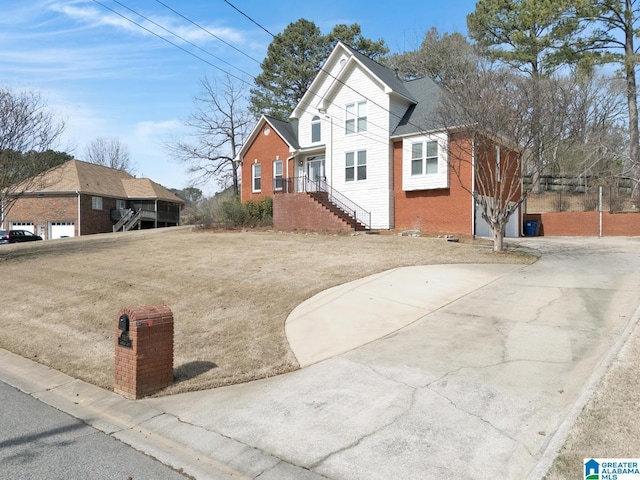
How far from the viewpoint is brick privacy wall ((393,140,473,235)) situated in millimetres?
20047

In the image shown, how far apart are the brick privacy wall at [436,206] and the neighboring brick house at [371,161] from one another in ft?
0.15

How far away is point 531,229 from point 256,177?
1709cm

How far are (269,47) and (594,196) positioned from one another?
3059 centimetres

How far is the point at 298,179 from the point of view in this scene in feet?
86.6

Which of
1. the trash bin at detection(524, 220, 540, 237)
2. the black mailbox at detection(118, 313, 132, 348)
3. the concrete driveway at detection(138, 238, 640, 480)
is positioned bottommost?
the concrete driveway at detection(138, 238, 640, 480)

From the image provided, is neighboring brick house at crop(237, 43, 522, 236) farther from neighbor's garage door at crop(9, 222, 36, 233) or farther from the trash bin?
neighbor's garage door at crop(9, 222, 36, 233)

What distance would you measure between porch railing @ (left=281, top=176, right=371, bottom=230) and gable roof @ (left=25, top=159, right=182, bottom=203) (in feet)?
79.9

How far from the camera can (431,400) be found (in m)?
4.66

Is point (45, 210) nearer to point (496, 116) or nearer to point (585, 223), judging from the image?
point (496, 116)

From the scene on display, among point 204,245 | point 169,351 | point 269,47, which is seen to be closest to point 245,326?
point 169,351

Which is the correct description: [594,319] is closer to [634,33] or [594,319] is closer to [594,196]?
[594,196]

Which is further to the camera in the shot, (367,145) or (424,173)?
(367,145)

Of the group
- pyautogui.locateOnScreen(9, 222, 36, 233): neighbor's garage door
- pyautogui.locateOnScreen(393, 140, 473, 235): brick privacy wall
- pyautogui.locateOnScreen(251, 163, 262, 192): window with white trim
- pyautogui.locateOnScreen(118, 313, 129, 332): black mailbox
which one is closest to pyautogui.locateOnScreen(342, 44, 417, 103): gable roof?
pyautogui.locateOnScreen(393, 140, 473, 235): brick privacy wall

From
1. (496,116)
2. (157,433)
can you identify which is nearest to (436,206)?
(496,116)
